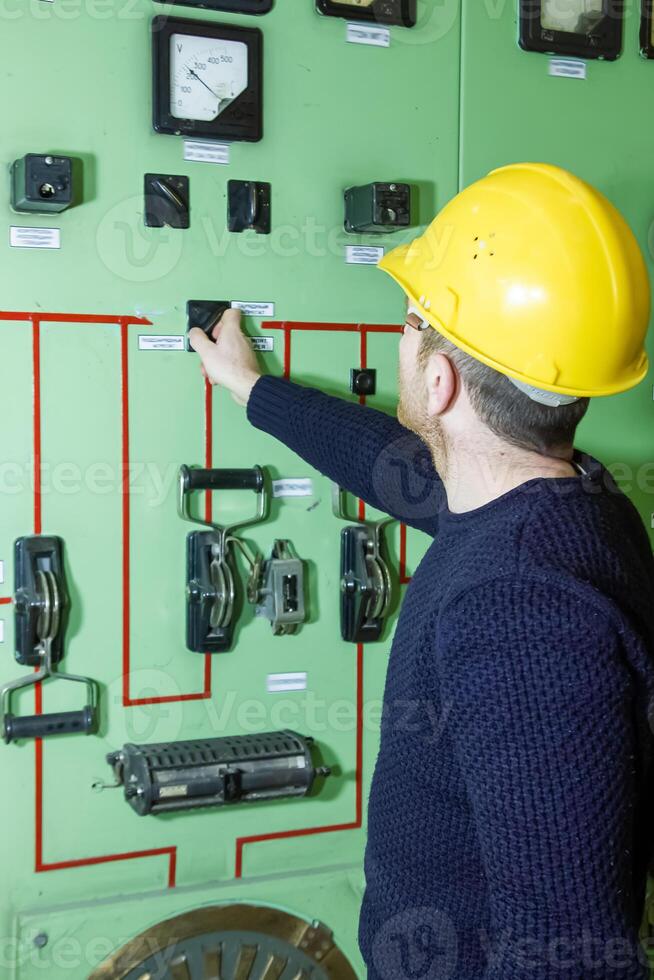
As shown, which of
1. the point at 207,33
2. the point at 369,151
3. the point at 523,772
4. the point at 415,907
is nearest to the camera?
the point at 523,772

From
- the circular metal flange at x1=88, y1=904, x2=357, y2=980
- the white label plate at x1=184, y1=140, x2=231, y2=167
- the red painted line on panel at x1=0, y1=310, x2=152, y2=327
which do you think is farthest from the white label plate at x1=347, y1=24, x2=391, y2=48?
the circular metal flange at x1=88, y1=904, x2=357, y2=980

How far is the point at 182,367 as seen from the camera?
188 cm

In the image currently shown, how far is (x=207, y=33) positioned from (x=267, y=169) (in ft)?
0.80

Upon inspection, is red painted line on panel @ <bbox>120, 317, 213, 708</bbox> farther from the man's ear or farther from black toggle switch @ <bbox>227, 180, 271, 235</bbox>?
the man's ear

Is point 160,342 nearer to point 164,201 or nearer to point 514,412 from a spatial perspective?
point 164,201

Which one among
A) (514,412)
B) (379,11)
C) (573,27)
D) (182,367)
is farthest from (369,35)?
(514,412)

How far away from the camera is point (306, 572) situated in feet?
6.60

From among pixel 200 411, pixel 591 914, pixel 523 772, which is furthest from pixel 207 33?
pixel 591 914

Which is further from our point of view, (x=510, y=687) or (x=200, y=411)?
(x=200, y=411)

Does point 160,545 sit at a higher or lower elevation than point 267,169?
lower

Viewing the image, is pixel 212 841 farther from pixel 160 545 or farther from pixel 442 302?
pixel 442 302

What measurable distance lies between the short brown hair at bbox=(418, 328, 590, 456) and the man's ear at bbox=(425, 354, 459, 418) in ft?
0.06

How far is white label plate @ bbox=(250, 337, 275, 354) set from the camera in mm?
1938

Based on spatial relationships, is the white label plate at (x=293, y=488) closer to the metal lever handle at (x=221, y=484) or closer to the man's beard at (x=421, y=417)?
the metal lever handle at (x=221, y=484)
